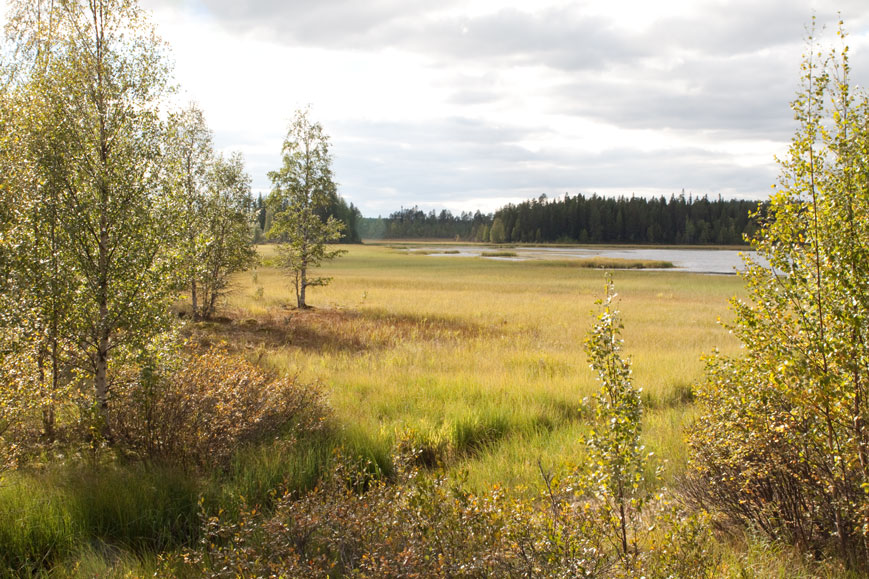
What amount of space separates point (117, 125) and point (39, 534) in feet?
18.6

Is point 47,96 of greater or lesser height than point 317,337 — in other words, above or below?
above

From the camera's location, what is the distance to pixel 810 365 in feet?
13.1

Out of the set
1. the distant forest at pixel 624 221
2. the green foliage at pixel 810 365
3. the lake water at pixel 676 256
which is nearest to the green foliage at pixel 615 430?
the green foliage at pixel 810 365

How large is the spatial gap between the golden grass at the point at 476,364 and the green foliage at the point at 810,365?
1.69 meters

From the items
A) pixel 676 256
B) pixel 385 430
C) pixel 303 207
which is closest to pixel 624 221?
pixel 676 256

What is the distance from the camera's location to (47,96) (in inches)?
288

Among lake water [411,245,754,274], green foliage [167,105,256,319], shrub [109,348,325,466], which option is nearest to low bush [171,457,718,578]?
shrub [109,348,325,466]

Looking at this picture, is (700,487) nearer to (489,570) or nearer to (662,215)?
(489,570)

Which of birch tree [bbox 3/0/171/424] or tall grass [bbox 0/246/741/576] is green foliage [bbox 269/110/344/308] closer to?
tall grass [bbox 0/246/741/576]

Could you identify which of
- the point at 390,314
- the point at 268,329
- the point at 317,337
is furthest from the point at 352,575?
the point at 390,314

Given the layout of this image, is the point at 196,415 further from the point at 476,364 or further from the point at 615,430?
the point at 476,364

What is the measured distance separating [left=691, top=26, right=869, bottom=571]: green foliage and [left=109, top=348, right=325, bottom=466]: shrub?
18.6 feet

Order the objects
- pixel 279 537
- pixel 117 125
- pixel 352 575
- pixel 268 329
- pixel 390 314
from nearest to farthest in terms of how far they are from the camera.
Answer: pixel 352 575, pixel 279 537, pixel 117 125, pixel 268 329, pixel 390 314

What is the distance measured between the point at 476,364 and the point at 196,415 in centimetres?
775
